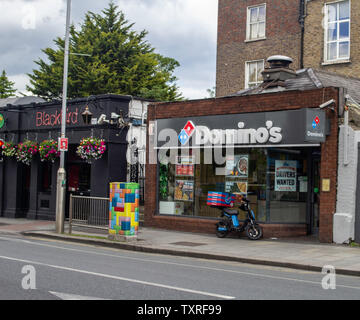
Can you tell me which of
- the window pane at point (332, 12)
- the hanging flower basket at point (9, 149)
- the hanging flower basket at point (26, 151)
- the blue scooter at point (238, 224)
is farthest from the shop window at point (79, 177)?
the window pane at point (332, 12)

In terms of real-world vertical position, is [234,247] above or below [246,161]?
below

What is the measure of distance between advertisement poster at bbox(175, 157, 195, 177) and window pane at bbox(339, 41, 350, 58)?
1007 cm

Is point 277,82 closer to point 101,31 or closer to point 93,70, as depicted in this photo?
point 93,70

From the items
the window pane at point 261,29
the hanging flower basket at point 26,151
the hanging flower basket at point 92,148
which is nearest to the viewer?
the hanging flower basket at point 92,148

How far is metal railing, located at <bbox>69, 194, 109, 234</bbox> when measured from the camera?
644 inches

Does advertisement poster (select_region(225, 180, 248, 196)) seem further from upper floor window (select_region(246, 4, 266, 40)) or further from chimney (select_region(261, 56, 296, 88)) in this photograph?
upper floor window (select_region(246, 4, 266, 40))

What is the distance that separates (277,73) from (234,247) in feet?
22.2

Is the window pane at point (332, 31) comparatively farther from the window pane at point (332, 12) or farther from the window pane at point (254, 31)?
the window pane at point (254, 31)

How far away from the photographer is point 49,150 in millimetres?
21297

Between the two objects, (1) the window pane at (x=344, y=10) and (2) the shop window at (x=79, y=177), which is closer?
(2) the shop window at (x=79, y=177)

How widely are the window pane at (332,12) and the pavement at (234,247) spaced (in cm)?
1257

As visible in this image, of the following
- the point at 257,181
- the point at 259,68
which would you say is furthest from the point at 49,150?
the point at 259,68

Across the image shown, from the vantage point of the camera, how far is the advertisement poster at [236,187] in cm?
1678

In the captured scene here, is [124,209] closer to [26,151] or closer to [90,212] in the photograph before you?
[90,212]
